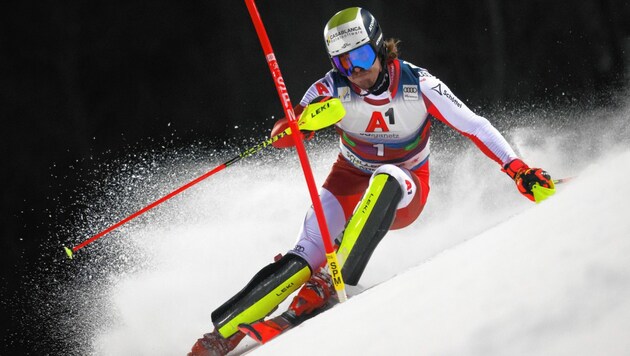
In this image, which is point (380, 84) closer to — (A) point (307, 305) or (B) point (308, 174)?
(B) point (308, 174)

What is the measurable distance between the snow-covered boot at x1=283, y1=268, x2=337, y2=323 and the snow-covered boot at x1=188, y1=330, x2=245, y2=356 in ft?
0.86

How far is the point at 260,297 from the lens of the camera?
2.71 meters

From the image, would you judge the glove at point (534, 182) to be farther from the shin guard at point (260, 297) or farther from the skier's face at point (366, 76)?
the shin guard at point (260, 297)

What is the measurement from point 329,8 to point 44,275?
10.0 ft

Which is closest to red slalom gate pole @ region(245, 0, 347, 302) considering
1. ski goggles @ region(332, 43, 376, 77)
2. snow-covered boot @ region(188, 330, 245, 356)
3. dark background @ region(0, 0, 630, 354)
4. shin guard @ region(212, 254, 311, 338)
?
shin guard @ region(212, 254, 311, 338)

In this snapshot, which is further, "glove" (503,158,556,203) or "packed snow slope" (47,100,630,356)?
"glove" (503,158,556,203)

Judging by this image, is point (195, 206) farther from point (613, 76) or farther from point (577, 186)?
point (613, 76)

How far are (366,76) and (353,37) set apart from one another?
0.63 ft

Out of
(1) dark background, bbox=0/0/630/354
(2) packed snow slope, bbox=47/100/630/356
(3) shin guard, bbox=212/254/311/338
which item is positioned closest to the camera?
(2) packed snow slope, bbox=47/100/630/356

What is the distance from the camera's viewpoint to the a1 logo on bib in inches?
118

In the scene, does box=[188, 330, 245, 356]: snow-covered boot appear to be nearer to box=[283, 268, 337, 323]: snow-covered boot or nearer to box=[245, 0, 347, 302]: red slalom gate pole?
box=[283, 268, 337, 323]: snow-covered boot

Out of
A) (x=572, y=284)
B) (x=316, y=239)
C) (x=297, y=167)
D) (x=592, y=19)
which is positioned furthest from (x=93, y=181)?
(x=592, y=19)

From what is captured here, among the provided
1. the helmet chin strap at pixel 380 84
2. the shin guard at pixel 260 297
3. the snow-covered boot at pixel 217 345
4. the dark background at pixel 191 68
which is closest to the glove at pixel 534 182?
the helmet chin strap at pixel 380 84

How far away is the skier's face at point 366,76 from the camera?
294 cm
